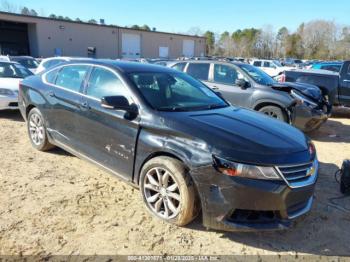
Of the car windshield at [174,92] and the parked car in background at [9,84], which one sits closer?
the car windshield at [174,92]

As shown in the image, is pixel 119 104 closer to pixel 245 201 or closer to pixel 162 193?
pixel 162 193

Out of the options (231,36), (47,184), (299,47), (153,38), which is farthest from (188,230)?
(231,36)

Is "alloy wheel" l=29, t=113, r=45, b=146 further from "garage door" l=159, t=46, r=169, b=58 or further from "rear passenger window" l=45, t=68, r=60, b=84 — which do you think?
"garage door" l=159, t=46, r=169, b=58

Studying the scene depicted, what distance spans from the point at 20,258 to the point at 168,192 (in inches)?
57.5

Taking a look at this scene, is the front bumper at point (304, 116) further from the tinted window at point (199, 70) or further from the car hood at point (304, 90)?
the tinted window at point (199, 70)

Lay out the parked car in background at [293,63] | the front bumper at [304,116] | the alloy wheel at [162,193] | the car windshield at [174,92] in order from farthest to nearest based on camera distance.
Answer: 1. the parked car in background at [293,63]
2. the front bumper at [304,116]
3. the car windshield at [174,92]
4. the alloy wheel at [162,193]

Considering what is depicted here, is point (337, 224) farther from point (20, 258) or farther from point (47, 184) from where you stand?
point (47, 184)

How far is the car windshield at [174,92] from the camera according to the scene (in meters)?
3.94

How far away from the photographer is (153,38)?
1816 inches

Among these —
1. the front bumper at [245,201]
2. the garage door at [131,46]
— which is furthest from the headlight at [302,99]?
the garage door at [131,46]

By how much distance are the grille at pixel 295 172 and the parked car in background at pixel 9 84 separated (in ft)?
23.9

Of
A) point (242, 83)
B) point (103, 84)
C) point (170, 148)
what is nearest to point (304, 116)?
point (242, 83)

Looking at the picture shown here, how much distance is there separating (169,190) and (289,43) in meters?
79.3

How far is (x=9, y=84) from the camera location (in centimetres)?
841
